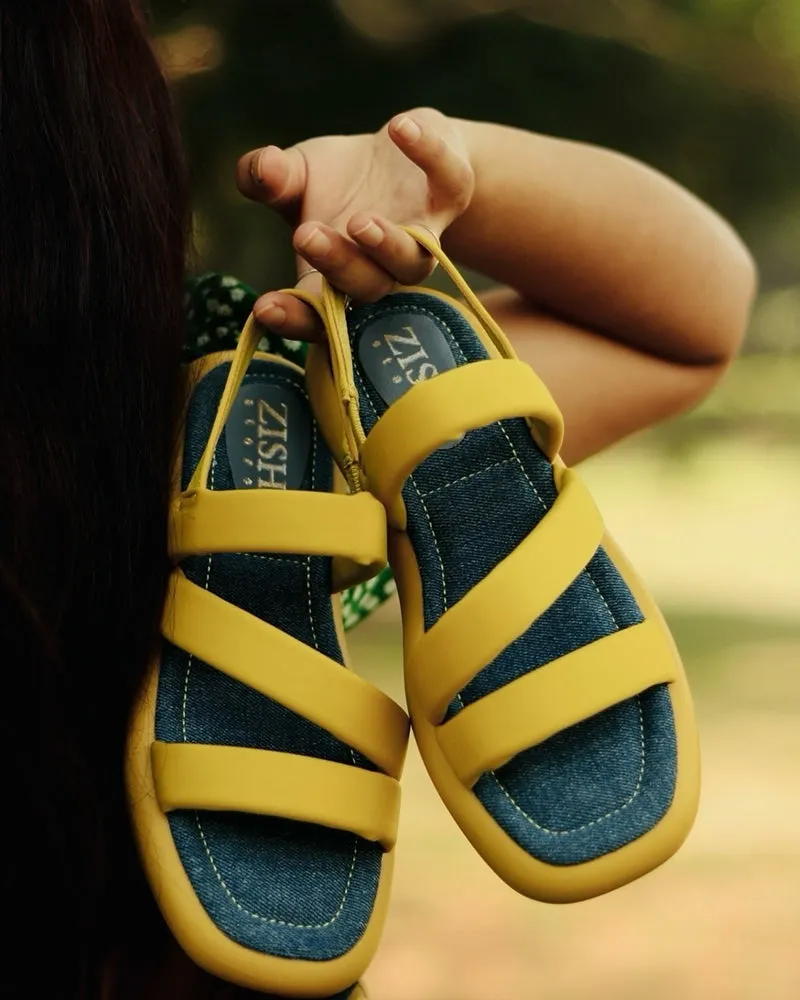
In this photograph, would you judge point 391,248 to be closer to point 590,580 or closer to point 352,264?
point 352,264

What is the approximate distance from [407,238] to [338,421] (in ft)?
0.28

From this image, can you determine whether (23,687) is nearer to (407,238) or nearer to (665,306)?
(407,238)

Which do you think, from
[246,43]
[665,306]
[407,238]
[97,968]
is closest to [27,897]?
[97,968]

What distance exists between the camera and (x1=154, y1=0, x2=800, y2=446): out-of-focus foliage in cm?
129

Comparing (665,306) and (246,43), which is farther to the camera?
(246,43)

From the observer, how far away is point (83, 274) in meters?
0.36

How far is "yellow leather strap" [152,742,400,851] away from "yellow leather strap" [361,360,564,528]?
0.36 feet

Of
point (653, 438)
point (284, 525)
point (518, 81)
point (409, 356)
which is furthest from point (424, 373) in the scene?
point (653, 438)

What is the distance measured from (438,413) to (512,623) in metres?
0.09

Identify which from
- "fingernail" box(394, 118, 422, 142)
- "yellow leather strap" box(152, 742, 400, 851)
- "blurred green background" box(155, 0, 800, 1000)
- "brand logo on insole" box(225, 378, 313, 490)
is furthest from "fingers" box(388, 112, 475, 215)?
"blurred green background" box(155, 0, 800, 1000)

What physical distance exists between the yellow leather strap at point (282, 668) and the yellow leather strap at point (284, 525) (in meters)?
0.02

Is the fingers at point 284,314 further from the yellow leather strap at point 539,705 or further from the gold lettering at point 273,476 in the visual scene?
the yellow leather strap at point 539,705

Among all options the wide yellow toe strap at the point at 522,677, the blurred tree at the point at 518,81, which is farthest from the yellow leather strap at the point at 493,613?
the blurred tree at the point at 518,81

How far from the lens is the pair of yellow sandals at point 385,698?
36 cm
